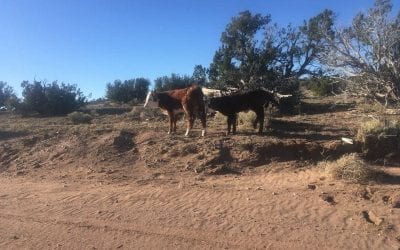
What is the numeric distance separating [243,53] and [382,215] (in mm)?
14195

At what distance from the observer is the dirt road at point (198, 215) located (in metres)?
7.14

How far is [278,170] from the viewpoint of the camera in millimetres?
10492

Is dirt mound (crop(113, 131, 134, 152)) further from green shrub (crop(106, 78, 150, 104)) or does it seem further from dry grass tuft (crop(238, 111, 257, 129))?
green shrub (crop(106, 78, 150, 104))

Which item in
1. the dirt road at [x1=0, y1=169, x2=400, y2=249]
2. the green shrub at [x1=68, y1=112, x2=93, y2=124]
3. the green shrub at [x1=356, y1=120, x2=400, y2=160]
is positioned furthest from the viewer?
the green shrub at [x1=68, y1=112, x2=93, y2=124]

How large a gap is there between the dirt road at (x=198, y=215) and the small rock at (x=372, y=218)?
86 millimetres

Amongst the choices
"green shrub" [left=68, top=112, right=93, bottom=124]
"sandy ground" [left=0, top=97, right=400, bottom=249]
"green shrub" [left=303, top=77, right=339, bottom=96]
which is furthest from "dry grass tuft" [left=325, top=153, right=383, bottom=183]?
"green shrub" [left=303, top=77, right=339, bottom=96]

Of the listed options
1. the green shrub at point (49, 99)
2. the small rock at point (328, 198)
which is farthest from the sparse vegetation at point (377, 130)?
the green shrub at point (49, 99)

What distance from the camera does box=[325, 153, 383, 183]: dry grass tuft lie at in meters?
9.32

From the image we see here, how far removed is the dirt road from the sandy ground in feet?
0.06

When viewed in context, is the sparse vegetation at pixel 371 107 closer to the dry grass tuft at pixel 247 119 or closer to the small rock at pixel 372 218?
the dry grass tuft at pixel 247 119

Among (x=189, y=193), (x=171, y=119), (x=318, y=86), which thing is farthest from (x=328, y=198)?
(x=318, y=86)

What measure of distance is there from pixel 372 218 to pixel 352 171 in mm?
1667

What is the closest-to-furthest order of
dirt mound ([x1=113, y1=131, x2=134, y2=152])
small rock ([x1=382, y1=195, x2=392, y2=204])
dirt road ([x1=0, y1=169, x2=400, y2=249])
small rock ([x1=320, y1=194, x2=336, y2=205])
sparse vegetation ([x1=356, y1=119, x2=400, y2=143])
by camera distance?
dirt road ([x1=0, y1=169, x2=400, y2=249]) → small rock ([x1=382, y1=195, x2=392, y2=204]) → small rock ([x1=320, y1=194, x2=336, y2=205]) → sparse vegetation ([x1=356, y1=119, x2=400, y2=143]) → dirt mound ([x1=113, y1=131, x2=134, y2=152])

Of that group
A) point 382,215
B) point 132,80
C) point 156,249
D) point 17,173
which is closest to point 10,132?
point 17,173
